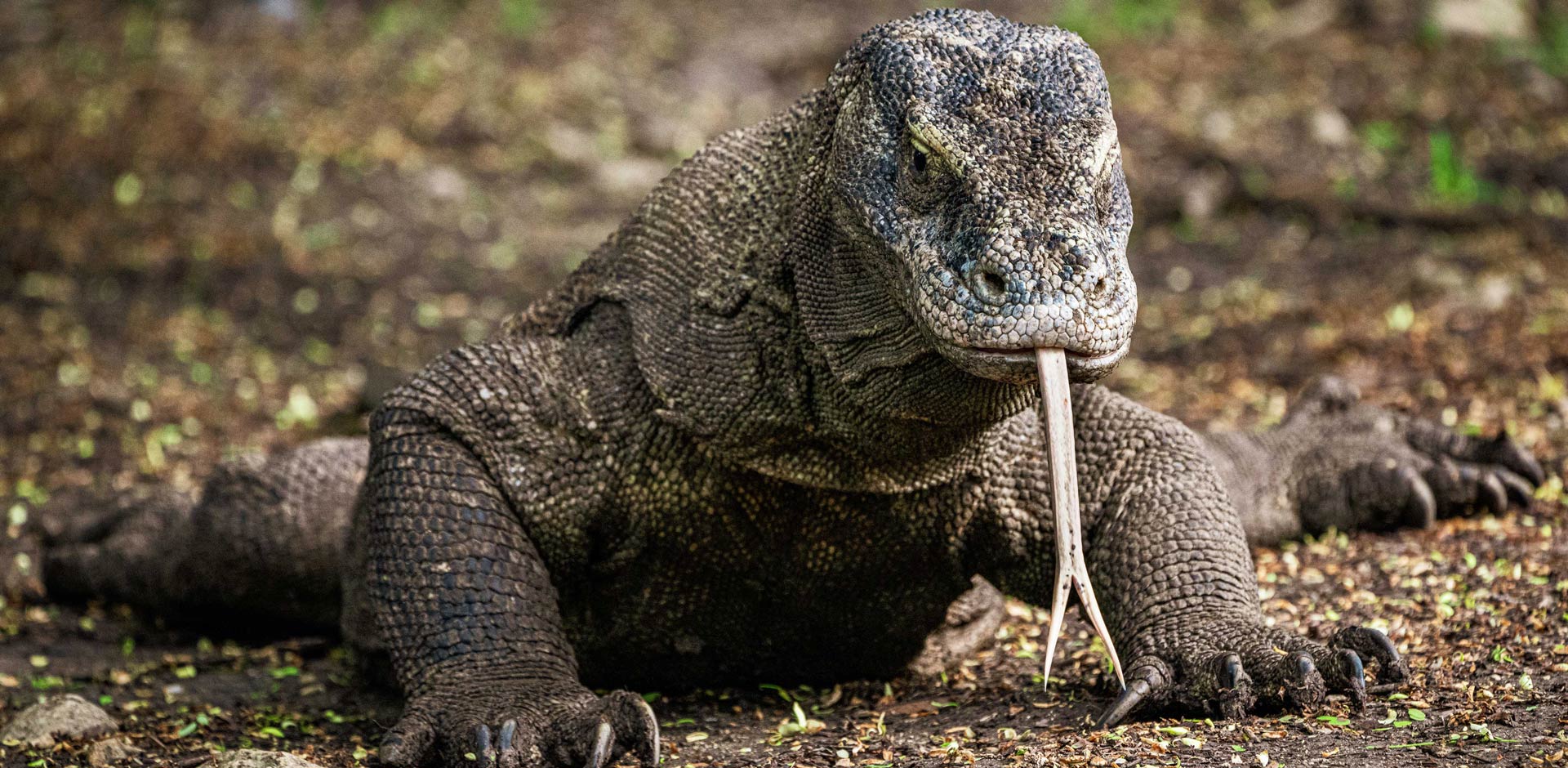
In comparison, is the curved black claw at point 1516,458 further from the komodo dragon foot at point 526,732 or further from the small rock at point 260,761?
the small rock at point 260,761

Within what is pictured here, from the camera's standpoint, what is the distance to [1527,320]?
8008 millimetres

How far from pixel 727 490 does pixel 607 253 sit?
776 millimetres

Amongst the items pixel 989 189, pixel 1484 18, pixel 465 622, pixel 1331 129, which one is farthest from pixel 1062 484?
pixel 1484 18

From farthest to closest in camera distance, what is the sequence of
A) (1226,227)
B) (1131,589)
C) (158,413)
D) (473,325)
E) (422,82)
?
(422,82) < (1226,227) < (473,325) < (158,413) < (1131,589)

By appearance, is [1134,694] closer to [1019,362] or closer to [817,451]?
[817,451]

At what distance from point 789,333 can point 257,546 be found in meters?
2.62

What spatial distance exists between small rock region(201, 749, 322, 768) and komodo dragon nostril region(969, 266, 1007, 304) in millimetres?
1818

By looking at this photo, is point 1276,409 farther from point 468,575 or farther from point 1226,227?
point 468,575

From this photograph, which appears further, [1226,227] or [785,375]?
[1226,227]

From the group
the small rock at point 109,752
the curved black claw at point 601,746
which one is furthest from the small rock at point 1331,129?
the small rock at point 109,752

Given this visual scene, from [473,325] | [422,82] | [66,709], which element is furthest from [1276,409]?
[422,82]

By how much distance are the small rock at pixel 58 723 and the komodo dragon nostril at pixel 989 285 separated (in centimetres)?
273

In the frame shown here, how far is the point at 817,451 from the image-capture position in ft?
13.4

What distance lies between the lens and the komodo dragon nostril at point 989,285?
312 cm
